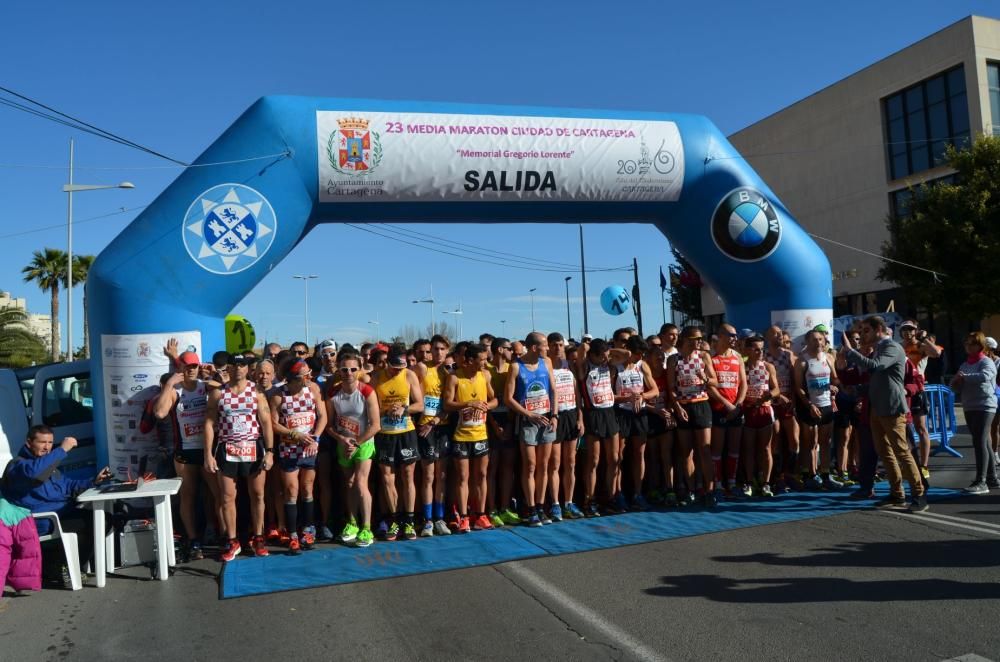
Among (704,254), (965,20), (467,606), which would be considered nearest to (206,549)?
(467,606)

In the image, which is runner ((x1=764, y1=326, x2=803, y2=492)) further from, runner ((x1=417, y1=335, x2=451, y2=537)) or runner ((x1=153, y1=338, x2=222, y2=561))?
runner ((x1=153, y1=338, x2=222, y2=561))

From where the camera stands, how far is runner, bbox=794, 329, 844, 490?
8.03 metres

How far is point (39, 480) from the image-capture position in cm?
566

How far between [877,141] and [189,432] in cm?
2864

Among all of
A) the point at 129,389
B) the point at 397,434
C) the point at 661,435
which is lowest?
the point at 661,435

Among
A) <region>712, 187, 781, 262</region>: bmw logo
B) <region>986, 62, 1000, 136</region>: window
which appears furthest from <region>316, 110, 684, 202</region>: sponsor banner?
<region>986, 62, 1000, 136</region>: window

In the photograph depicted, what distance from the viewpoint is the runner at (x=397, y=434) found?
6746mm

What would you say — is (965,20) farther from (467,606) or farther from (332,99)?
(467,606)

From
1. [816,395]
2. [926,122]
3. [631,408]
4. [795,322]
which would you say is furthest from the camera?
[926,122]

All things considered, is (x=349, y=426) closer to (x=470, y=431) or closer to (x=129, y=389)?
(x=470, y=431)

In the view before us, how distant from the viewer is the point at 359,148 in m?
7.84

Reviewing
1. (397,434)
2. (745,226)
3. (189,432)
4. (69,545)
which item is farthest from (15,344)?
(745,226)

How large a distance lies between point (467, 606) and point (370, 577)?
1068 millimetres

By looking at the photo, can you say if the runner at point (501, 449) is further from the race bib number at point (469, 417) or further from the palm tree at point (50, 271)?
the palm tree at point (50, 271)
